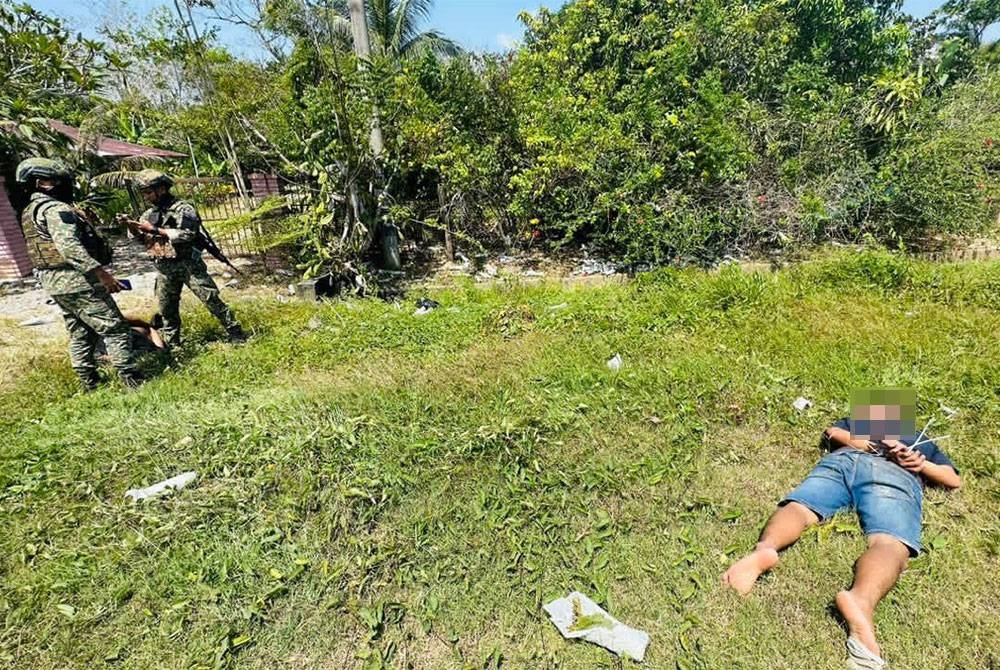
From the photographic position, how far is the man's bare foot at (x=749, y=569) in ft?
6.60

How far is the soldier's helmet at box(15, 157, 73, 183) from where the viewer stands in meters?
3.29

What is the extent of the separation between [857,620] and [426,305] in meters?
4.37

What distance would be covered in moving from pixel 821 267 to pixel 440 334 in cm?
406

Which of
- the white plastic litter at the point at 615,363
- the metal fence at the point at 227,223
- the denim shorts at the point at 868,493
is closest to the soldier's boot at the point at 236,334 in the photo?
the metal fence at the point at 227,223

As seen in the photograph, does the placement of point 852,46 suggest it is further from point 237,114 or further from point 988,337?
point 237,114

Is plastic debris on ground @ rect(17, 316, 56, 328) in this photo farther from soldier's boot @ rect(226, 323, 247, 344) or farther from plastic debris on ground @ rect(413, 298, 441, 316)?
plastic debris on ground @ rect(413, 298, 441, 316)

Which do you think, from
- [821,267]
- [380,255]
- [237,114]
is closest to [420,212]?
[380,255]

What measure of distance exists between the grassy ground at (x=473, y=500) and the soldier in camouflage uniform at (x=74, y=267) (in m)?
0.30

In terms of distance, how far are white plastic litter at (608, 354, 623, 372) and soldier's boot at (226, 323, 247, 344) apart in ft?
10.4

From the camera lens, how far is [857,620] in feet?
5.89

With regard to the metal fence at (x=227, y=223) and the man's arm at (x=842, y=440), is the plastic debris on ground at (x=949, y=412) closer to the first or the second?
the man's arm at (x=842, y=440)

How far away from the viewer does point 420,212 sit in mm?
7793

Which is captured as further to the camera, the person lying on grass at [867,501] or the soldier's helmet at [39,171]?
the soldier's helmet at [39,171]

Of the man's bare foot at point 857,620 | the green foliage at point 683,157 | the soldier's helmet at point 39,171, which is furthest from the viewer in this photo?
the green foliage at point 683,157
